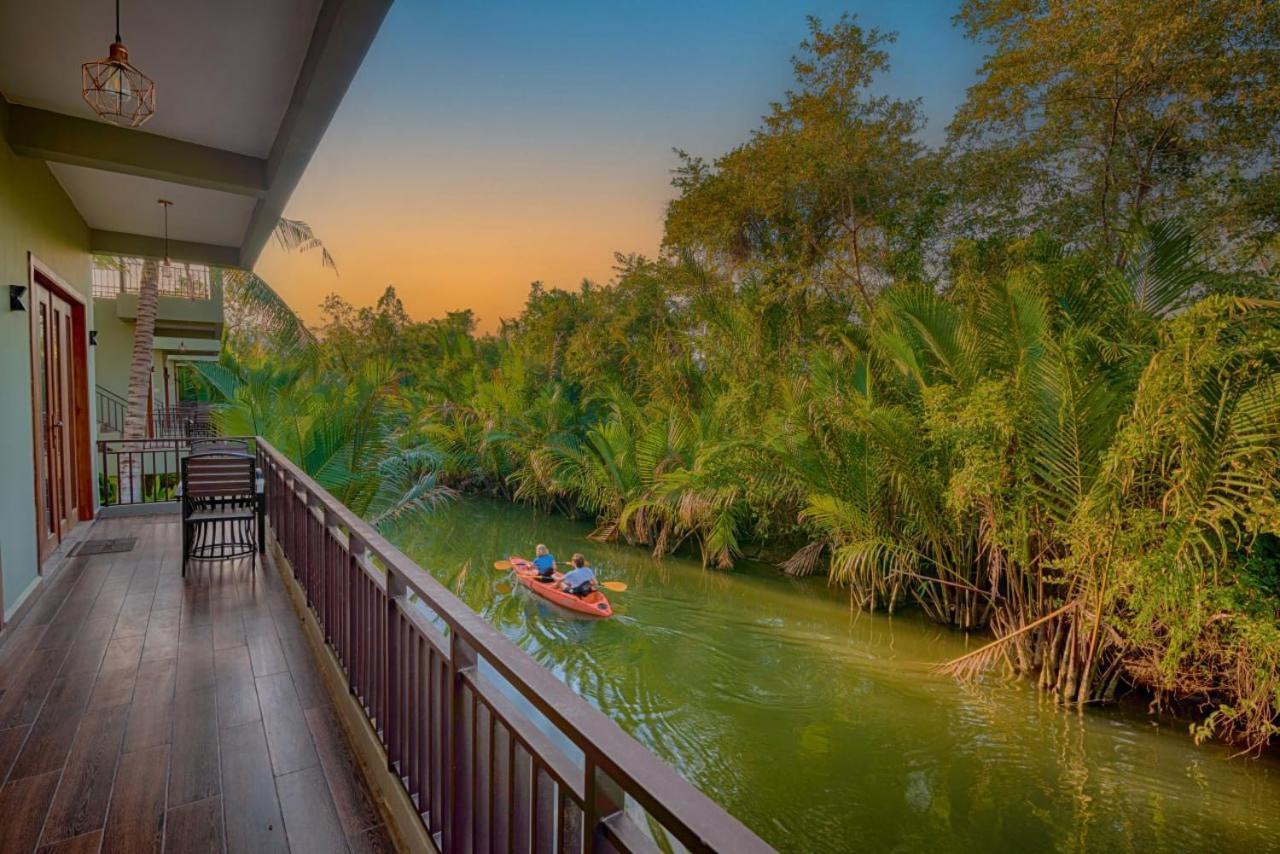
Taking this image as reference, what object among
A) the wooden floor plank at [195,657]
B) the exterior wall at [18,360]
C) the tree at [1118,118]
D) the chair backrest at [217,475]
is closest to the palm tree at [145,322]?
the exterior wall at [18,360]

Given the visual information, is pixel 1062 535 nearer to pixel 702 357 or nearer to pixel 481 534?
pixel 702 357

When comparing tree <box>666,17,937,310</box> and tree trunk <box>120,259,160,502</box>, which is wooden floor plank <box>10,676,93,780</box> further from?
tree <box>666,17,937,310</box>

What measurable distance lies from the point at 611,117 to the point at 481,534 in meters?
10.7

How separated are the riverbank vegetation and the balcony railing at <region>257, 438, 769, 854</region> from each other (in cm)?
358

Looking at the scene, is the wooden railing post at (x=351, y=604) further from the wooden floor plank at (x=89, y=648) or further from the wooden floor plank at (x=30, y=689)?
the wooden floor plank at (x=89, y=648)

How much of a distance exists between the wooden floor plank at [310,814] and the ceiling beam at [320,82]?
9.68 feet

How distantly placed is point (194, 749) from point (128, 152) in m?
3.76

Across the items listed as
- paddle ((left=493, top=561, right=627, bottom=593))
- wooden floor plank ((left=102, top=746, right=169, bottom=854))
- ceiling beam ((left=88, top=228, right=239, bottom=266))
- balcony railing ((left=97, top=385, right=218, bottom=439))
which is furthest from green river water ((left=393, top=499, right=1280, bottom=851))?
balcony railing ((left=97, top=385, right=218, bottom=439))

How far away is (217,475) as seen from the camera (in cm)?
473

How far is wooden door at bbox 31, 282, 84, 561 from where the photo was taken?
4402 millimetres

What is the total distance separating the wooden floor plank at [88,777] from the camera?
1914mm

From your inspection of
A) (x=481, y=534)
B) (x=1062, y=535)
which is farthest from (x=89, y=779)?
(x=481, y=534)

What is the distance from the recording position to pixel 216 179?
4.18 m

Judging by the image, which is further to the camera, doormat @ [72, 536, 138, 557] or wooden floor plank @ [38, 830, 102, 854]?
doormat @ [72, 536, 138, 557]
